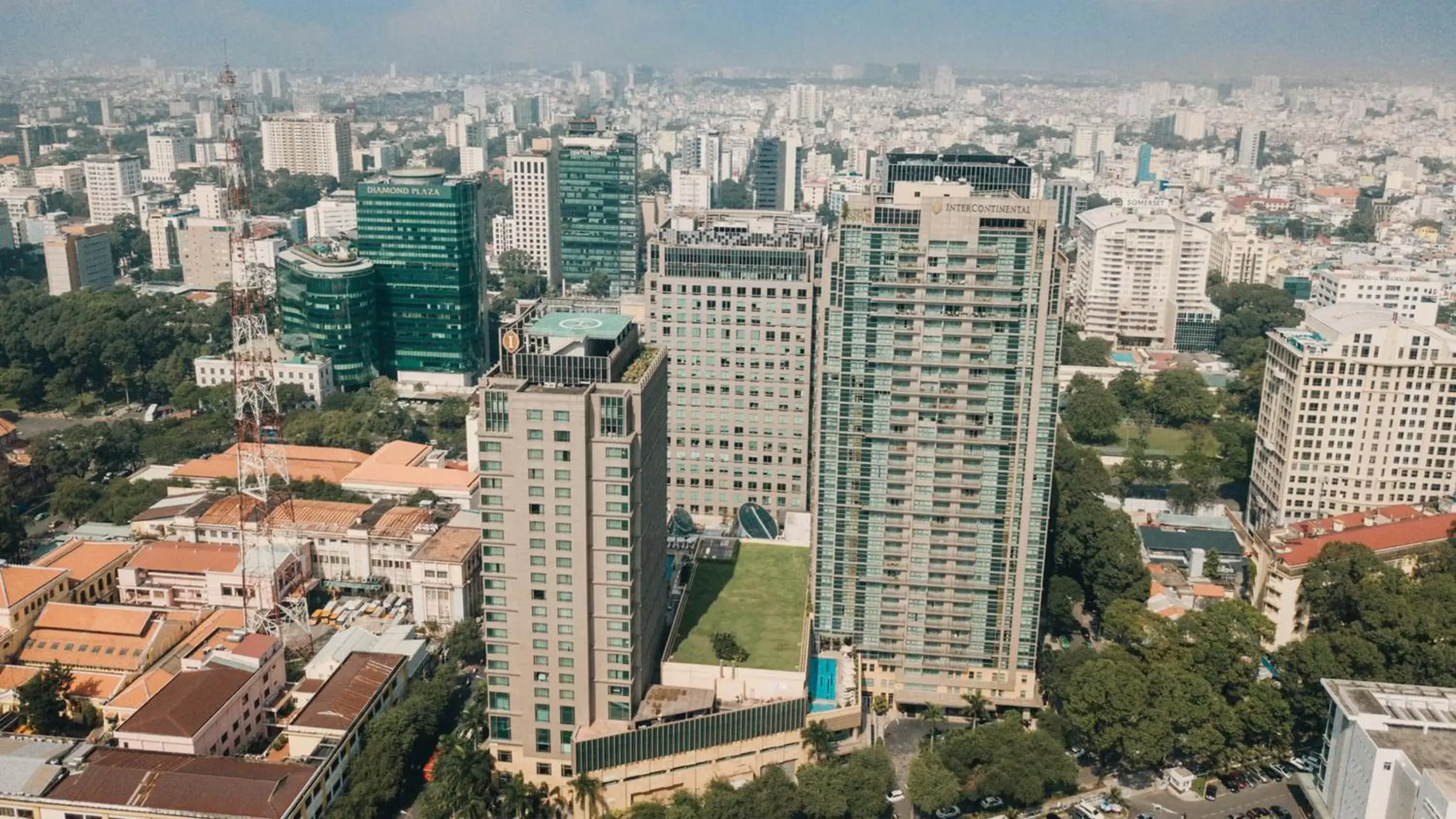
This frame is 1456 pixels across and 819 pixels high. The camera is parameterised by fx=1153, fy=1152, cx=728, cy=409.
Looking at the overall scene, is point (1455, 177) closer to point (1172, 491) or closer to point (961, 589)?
point (1172, 491)

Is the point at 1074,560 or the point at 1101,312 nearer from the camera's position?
the point at 1074,560

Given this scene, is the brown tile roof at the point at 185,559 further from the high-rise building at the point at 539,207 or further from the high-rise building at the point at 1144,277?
the high-rise building at the point at 1144,277

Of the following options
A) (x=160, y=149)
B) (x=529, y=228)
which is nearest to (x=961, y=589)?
(x=529, y=228)

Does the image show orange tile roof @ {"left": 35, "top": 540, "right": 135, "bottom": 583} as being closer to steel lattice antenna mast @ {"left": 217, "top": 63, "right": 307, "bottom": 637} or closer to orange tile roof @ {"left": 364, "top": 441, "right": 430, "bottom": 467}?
steel lattice antenna mast @ {"left": 217, "top": 63, "right": 307, "bottom": 637}

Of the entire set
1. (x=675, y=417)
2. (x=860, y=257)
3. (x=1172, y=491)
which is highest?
(x=860, y=257)

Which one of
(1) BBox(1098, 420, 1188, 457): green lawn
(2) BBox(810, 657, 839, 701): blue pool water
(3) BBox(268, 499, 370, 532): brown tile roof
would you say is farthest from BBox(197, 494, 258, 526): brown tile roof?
(1) BBox(1098, 420, 1188, 457): green lawn

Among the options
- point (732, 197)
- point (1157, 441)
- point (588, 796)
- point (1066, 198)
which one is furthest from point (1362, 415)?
point (732, 197)

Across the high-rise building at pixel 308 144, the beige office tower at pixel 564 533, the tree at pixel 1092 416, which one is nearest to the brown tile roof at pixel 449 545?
the beige office tower at pixel 564 533
